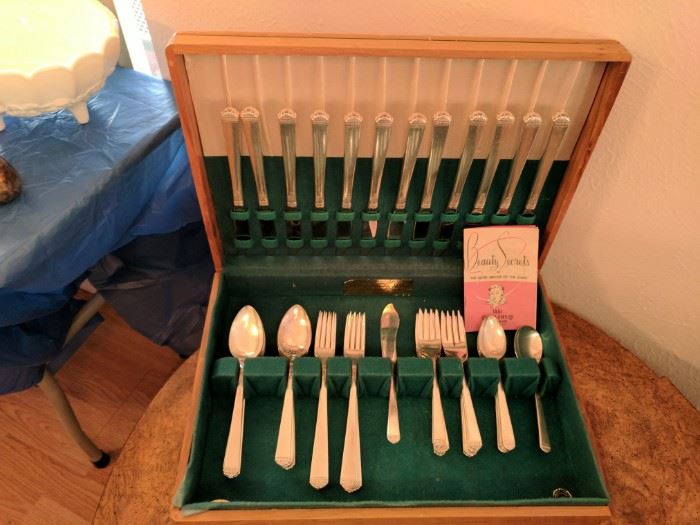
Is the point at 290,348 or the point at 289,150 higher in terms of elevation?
the point at 289,150

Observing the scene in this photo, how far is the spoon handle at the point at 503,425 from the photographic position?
0.66 metres

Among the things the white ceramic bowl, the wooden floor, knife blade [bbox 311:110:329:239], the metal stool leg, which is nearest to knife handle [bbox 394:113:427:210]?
knife blade [bbox 311:110:329:239]

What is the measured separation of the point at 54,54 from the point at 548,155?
28.9 inches

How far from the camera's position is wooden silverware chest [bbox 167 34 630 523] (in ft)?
1.87

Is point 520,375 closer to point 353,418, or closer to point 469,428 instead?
point 469,428

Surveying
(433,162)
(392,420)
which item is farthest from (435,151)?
(392,420)

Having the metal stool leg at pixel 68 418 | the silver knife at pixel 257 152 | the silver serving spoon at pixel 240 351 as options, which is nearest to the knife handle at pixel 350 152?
the silver knife at pixel 257 152

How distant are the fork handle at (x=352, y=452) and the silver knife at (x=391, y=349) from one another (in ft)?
0.14

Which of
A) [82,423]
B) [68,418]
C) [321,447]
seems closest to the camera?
[321,447]

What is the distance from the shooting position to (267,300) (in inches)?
32.4

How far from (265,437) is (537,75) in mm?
561

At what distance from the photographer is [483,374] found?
69 centimetres

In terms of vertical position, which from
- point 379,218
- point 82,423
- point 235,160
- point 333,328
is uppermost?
point 235,160

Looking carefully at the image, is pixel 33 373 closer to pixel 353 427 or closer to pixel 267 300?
pixel 267 300
